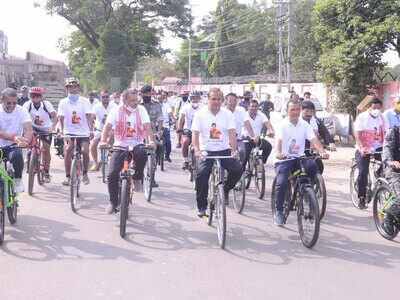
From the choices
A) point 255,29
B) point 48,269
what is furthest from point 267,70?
point 48,269

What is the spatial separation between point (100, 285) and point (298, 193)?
2805 millimetres

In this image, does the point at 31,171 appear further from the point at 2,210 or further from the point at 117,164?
the point at 2,210

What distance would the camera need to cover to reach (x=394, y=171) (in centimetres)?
648

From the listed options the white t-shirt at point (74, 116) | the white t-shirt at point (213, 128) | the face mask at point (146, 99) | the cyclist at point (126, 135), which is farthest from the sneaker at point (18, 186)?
the face mask at point (146, 99)

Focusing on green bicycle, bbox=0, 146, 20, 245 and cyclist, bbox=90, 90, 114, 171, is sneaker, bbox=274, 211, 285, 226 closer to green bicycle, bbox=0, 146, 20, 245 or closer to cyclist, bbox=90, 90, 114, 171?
green bicycle, bbox=0, 146, 20, 245

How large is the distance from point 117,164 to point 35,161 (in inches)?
122

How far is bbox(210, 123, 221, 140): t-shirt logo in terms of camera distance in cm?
677

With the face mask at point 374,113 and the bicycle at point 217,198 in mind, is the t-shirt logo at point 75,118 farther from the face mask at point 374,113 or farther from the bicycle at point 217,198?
the face mask at point 374,113

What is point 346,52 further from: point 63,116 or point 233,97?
point 63,116

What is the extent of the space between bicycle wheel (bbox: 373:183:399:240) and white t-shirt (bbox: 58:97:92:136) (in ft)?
16.9

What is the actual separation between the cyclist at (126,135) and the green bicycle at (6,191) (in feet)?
3.90

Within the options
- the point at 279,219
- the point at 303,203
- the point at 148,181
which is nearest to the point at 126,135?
the point at 148,181

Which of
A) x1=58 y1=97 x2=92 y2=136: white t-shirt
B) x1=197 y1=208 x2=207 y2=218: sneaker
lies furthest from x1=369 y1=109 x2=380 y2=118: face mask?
x1=58 y1=97 x2=92 y2=136: white t-shirt

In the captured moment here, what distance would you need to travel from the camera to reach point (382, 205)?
6.74 m
